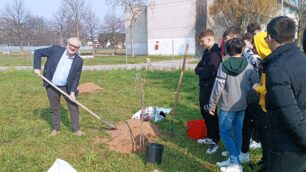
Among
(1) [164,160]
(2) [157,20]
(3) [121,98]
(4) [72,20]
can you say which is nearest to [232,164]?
(1) [164,160]

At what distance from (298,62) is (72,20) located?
1924 inches

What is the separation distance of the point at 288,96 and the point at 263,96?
2.51 feet

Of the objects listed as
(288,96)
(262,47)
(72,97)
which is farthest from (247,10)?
(288,96)

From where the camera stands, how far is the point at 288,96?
92.9 inches

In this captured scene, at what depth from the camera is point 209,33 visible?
5.05 meters

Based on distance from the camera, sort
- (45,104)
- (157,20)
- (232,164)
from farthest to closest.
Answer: (157,20), (45,104), (232,164)

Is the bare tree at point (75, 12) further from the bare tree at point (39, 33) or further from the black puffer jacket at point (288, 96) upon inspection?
the black puffer jacket at point (288, 96)

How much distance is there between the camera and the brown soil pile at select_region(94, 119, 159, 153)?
217 inches

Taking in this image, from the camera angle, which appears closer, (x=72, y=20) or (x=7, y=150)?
(x=7, y=150)

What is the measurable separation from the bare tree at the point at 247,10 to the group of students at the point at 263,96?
1180 inches

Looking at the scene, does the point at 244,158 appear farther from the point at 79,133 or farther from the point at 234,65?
the point at 79,133

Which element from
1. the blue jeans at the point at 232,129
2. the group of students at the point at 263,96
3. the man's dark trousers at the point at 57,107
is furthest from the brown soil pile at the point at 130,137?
the blue jeans at the point at 232,129

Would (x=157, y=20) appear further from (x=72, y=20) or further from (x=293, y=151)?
(x=293, y=151)

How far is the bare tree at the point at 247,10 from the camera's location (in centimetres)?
3325
